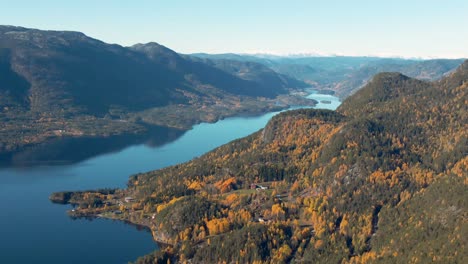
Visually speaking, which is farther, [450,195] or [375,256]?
[450,195]

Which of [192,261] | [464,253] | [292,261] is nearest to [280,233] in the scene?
[292,261]

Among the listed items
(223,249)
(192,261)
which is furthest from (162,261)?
(223,249)

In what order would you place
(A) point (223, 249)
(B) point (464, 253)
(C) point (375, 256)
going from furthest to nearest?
1. (A) point (223, 249)
2. (C) point (375, 256)
3. (B) point (464, 253)

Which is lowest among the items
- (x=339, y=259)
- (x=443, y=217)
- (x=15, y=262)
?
(x=15, y=262)

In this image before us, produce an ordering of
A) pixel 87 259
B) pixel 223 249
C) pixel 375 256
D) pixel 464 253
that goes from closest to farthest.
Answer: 1. pixel 464 253
2. pixel 375 256
3. pixel 223 249
4. pixel 87 259

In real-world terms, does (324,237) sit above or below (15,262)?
above

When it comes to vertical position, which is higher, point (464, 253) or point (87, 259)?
point (464, 253)

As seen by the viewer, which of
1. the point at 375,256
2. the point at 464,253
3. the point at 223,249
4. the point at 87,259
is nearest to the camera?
the point at 464,253

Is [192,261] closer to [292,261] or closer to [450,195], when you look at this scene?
[292,261]

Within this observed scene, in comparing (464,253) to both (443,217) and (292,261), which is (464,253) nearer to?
(443,217)
